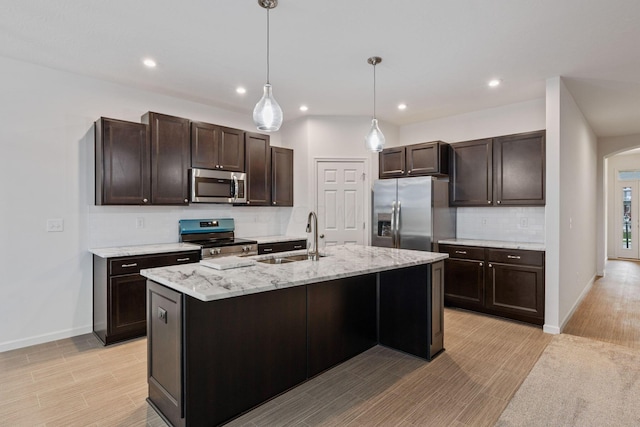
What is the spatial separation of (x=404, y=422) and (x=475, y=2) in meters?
2.89

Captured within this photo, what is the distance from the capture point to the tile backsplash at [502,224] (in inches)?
180

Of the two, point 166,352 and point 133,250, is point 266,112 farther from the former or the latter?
point 133,250

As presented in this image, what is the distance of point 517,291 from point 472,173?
1.67 meters

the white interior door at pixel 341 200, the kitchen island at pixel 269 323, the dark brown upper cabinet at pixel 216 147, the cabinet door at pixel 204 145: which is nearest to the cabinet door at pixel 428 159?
the white interior door at pixel 341 200

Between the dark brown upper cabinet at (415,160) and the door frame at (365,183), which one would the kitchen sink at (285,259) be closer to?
the door frame at (365,183)

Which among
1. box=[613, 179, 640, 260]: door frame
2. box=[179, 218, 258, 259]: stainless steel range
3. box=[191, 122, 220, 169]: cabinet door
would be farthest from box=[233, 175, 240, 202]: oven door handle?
box=[613, 179, 640, 260]: door frame

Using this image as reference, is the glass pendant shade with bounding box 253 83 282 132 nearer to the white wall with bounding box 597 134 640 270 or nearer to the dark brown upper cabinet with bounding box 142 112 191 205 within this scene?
the dark brown upper cabinet with bounding box 142 112 191 205

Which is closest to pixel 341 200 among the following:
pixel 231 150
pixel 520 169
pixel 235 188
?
pixel 235 188

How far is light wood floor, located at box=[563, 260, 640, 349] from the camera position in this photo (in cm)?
369

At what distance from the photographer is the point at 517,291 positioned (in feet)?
13.3

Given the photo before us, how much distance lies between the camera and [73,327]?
3689 mm

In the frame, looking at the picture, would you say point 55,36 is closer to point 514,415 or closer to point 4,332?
point 4,332

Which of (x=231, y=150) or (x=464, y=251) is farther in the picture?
(x=231, y=150)

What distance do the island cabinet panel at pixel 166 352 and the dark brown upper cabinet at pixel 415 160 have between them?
12.9ft
